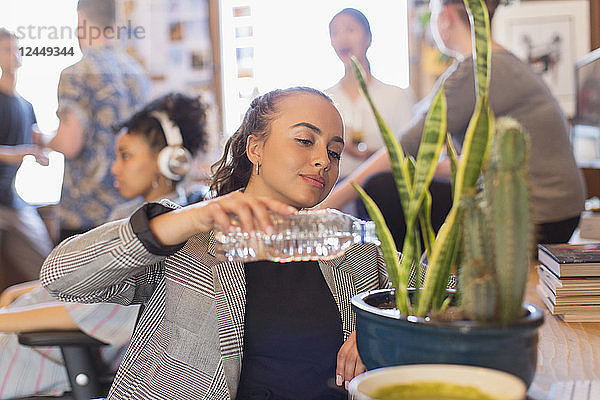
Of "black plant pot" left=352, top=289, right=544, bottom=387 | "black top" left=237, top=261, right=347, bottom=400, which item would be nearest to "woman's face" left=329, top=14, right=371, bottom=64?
"black top" left=237, top=261, right=347, bottom=400

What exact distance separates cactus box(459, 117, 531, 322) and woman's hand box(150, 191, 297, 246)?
12.8 inches

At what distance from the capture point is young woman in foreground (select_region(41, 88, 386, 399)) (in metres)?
1.07

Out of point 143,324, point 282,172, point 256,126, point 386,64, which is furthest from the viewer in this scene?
point 386,64

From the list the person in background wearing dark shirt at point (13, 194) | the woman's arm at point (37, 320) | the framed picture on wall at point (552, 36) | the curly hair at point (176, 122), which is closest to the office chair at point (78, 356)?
the woman's arm at point (37, 320)

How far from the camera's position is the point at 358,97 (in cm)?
330

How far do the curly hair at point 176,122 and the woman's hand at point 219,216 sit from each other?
5.09 feet

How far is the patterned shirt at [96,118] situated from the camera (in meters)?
2.96

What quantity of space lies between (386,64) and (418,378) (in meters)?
4.52

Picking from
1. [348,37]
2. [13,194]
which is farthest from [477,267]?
[13,194]

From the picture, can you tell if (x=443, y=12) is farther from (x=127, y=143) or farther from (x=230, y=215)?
(x=230, y=215)

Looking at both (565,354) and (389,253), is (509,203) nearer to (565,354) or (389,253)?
(389,253)

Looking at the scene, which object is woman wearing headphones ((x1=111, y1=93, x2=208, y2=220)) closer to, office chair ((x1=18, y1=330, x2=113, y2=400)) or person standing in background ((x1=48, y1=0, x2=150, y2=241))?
person standing in background ((x1=48, y1=0, x2=150, y2=241))

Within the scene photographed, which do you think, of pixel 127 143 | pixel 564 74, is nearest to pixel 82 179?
pixel 127 143

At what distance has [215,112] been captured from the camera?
194 inches
